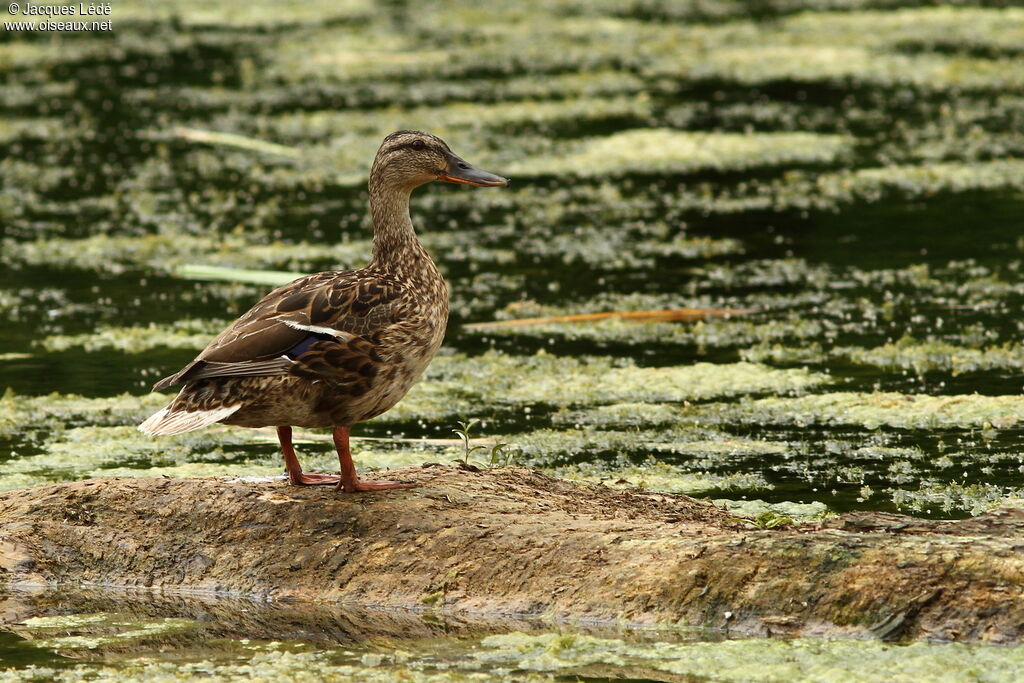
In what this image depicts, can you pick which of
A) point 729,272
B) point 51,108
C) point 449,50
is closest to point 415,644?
point 729,272

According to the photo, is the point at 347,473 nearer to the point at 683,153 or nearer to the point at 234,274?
the point at 234,274

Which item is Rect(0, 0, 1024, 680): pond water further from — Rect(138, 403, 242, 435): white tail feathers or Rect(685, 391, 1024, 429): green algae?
Rect(138, 403, 242, 435): white tail feathers

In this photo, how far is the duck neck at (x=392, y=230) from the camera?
19.8 feet

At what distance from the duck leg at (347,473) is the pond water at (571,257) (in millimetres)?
632

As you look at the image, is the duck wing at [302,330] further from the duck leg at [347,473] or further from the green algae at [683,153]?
the green algae at [683,153]

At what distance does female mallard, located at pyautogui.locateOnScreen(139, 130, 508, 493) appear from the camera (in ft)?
17.8

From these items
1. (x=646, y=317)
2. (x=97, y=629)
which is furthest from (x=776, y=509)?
(x=646, y=317)

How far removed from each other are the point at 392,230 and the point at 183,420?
46.2 inches

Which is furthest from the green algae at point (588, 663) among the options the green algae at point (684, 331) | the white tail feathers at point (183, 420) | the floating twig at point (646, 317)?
the floating twig at point (646, 317)

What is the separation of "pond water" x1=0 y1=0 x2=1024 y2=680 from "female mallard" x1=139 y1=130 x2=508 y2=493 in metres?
0.70

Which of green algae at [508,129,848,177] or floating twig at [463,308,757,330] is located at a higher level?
green algae at [508,129,848,177]

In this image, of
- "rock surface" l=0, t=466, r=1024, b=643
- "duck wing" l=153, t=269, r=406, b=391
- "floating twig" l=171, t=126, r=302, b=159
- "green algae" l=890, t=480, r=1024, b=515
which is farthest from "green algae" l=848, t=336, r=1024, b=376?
"floating twig" l=171, t=126, r=302, b=159

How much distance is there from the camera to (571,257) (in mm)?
10422

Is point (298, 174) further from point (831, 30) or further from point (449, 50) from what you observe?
point (831, 30)
